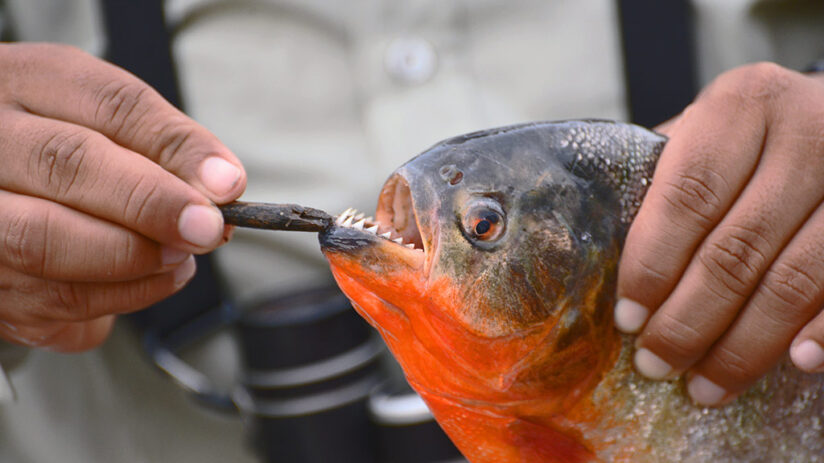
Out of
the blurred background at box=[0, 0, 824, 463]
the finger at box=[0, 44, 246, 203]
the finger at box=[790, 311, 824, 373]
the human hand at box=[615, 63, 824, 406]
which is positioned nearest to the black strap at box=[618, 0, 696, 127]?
the blurred background at box=[0, 0, 824, 463]

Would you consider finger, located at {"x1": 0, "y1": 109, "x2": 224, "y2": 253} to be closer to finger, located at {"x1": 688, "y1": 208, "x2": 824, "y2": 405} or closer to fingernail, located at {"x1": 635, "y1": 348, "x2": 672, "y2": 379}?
fingernail, located at {"x1": 635, "y1": 348, "x2": 672, "y2": 379}

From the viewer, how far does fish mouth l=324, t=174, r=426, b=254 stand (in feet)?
2.76

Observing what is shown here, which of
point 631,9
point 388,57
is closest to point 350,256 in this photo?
point 388,57

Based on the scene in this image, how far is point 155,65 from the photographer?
1586 mm

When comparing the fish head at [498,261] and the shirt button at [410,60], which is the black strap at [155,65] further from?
the fish head at [498,261]

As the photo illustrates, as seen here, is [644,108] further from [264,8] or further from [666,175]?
[264,8]

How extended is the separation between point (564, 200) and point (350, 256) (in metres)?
0.29

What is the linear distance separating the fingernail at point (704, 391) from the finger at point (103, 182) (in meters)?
0.65

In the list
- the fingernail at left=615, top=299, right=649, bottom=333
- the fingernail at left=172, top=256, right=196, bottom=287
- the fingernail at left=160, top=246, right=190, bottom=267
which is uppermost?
the fingernail at left=160, top=246, right=190, bottom=267

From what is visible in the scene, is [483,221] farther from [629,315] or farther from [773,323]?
[773,323]

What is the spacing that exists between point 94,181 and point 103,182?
0.04 ft

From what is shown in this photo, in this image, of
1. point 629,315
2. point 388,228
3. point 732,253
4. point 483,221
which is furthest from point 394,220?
point 732,253

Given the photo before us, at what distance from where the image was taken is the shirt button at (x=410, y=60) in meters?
1.65

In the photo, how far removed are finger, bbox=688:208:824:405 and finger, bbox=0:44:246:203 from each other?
Result: 2.19 feet
